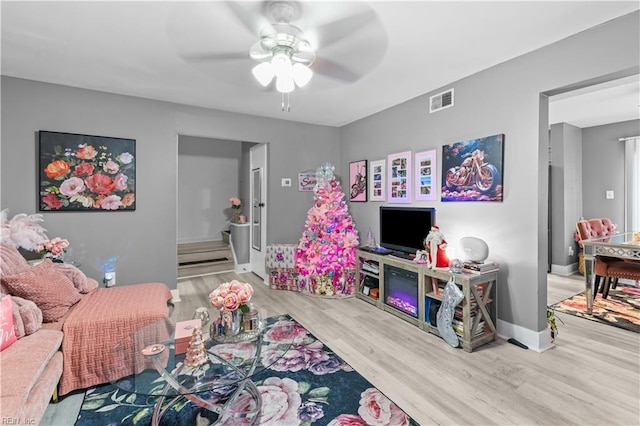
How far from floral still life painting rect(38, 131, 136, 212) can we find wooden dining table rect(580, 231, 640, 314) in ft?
17.1

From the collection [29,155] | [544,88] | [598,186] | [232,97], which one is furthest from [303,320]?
[598,186]

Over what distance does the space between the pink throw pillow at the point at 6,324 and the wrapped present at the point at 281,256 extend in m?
2.81

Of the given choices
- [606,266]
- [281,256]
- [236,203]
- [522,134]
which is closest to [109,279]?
[281,256]

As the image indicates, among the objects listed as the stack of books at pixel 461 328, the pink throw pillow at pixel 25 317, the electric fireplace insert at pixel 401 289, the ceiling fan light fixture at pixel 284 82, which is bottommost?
the stack of books at pixel 461 328

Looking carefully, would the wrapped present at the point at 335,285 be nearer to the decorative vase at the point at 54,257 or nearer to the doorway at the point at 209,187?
the doorway at the point at 209,187

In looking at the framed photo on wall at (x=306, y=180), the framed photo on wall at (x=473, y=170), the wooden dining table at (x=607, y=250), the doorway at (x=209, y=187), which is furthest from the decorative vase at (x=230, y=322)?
the doorway at (x=209, y=187)

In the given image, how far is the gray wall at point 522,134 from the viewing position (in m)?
2.16

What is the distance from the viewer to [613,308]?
3.41 m

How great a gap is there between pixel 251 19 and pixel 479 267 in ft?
8.89

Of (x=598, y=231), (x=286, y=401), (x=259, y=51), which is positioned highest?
(x=259, y=51)

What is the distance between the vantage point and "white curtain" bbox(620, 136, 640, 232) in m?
4.58

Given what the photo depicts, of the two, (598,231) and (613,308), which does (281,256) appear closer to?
(613,308)

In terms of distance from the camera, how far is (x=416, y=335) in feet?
9.36

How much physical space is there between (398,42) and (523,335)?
8.97 feet
